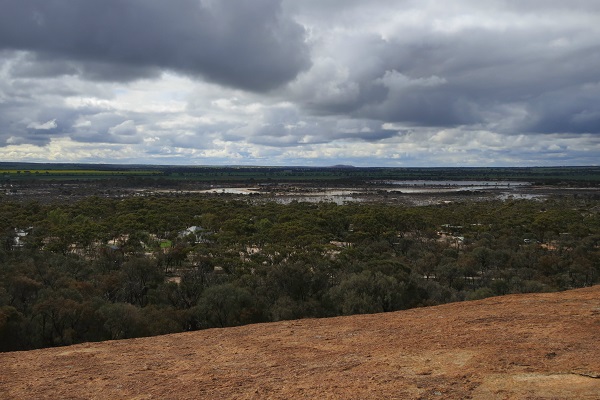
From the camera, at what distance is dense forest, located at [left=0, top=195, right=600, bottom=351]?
2008 cm

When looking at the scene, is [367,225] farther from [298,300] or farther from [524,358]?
[524,358]

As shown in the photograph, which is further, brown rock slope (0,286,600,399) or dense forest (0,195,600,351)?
dense forest (0,195,600,351)

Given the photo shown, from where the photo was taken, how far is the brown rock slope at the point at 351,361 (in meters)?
Answer: 8.44

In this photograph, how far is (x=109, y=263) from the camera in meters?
35.9

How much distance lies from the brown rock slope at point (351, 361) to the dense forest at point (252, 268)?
7.67 meters

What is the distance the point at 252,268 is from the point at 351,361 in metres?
25.8

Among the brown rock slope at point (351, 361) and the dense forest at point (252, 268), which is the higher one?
the brown rock slope at point (351, 361)

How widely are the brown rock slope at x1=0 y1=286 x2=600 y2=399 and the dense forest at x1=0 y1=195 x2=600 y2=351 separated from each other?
25.2 feet

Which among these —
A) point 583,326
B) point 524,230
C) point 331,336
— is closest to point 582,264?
point 524,230

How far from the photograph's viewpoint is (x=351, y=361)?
10.2 metres

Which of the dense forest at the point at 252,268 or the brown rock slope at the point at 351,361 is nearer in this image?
the brown rock slope at the point at 351,361

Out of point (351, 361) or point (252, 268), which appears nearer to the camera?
point (351, 361)

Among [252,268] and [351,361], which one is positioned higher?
[351,361]

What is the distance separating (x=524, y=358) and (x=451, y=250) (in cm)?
3630
